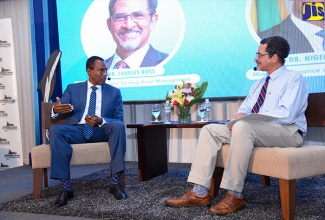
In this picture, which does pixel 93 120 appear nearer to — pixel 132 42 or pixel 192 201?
pixel 192 201

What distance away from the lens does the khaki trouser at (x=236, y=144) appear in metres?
2.49

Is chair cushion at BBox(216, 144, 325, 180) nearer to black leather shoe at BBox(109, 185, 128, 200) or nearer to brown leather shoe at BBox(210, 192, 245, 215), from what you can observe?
brown leather shoe at BBox(210, 192, 245, 215)

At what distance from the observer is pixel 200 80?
4742mm

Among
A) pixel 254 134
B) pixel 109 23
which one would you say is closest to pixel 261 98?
pixel 254 134

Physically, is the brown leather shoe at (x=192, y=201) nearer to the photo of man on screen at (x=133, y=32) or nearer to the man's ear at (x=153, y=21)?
the photo of man on screen at (x=133, y=32)

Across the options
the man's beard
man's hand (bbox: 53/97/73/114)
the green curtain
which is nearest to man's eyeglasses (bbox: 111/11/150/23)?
the man's beard

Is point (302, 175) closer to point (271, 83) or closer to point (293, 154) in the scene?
point (293, 154)

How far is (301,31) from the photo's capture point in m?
4.29

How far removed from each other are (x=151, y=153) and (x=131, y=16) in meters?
1.85

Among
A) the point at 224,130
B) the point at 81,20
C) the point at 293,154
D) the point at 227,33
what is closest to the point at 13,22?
the point at 81,20

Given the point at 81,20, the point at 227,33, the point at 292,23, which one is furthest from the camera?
the point at 81,20

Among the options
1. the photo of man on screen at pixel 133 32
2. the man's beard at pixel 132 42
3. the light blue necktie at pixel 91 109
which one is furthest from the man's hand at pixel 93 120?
the man's beard at pixel 132 42

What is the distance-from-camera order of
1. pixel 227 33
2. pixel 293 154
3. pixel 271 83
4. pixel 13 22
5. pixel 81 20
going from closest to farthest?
pixel 293 154 → pixel 271 83 → pixel 227 33 → pixel 81 20 → pixel 13 22

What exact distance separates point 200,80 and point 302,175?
8.16 ft
